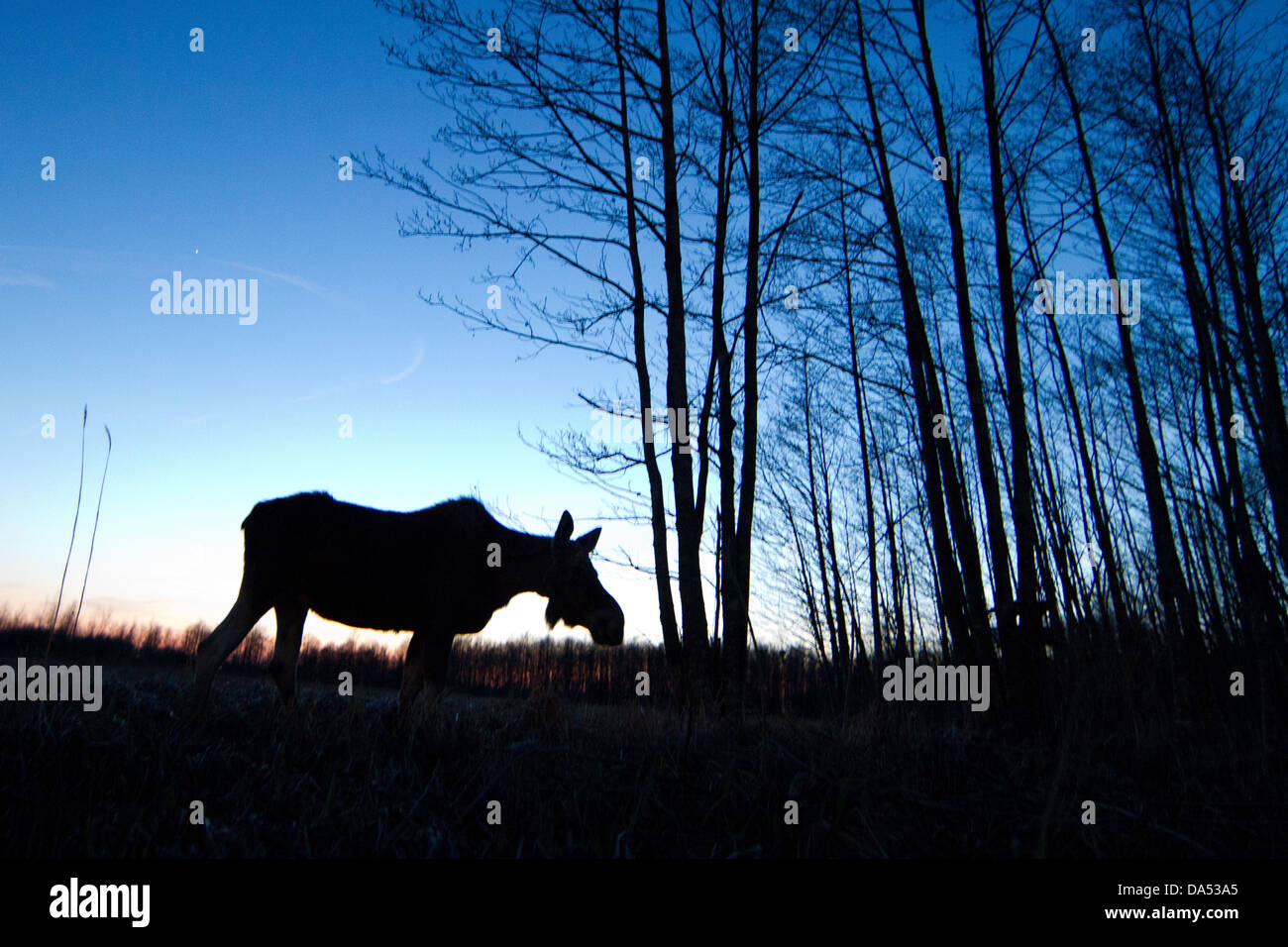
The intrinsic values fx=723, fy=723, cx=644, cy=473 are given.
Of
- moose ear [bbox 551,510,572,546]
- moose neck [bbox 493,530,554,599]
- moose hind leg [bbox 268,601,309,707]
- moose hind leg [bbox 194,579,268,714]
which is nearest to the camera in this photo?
moose hind leg [bbox 194,579,268,714]

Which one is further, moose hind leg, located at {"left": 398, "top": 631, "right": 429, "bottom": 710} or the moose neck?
the moose neck

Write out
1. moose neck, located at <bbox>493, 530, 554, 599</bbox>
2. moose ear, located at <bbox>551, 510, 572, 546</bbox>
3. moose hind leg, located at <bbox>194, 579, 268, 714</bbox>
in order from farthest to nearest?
moose neck, located at <bbox>493, 530, 554, 599</bbox>, moose ear, located at <bbox>551, 510, 572, 546</bbox>, moose hind leg, located at <bbox>194, 579, 268, 714</bbox>

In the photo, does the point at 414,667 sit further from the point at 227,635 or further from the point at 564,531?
the point at 564,531

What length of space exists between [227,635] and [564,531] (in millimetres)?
2909

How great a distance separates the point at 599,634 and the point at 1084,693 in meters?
4.17

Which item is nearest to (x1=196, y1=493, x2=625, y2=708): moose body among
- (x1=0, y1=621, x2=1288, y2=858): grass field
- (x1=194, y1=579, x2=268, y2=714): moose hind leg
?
(x1=194, y1=579, x2=268, y2=714): moose hind leg

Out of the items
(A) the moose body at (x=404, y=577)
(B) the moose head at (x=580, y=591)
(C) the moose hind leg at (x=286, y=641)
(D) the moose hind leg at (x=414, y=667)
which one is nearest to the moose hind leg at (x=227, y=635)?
(A) the moose body at (x=404, y=577)

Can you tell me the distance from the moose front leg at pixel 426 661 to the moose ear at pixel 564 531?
4.36ft

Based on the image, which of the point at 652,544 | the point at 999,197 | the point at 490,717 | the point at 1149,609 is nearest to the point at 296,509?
the point at 490,717

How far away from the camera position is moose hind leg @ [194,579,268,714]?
5125 millimetres

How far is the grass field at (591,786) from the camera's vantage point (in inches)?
120

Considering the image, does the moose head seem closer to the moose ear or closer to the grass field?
the moose ear

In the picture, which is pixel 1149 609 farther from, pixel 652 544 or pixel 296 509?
pixel 296 509
